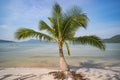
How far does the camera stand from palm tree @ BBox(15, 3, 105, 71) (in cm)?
871

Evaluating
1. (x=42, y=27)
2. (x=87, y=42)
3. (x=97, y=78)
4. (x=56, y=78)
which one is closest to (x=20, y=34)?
(x=42, y=27)

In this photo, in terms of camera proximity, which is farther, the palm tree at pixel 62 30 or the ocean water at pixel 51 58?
the ocean water at pixel 51 58

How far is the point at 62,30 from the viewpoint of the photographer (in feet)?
29.9

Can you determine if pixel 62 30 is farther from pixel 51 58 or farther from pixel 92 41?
pixel 51 58

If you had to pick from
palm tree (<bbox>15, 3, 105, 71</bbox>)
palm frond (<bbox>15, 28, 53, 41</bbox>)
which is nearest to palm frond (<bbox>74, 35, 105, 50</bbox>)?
palm tree (<bbox>15, 3, 105, 71</bbox>)

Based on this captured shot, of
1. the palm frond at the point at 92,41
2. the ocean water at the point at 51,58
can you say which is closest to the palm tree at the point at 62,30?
the palm frond at the point at 92,41

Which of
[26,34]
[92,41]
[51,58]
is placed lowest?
[51,58]

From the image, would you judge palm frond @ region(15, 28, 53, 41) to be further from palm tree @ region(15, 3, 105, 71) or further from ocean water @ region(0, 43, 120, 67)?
ocean water @ region(0, 43, 120, 67)

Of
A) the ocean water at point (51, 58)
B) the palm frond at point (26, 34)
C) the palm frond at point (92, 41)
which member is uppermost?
the palm frond at point (26, 34)

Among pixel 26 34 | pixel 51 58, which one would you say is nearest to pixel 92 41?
pixel 26 34

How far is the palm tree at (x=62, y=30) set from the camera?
8.71m

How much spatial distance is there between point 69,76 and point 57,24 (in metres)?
2.87

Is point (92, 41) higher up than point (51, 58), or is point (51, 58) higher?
point (92, 41)

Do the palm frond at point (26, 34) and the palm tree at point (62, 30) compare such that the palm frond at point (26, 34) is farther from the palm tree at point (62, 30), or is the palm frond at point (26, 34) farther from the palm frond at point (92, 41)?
the palm frond at point (92, 41)
